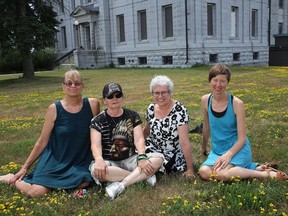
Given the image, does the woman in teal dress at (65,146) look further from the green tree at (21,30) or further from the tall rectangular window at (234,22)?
the tall rectangular window at (234,22)

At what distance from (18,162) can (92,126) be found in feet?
7.16

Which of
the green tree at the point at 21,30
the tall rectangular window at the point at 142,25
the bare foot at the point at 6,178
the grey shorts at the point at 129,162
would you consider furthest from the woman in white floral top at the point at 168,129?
the tall rectangular window at the point at 142,25

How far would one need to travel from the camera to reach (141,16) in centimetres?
3441

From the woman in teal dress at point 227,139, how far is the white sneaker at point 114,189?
1118 mm

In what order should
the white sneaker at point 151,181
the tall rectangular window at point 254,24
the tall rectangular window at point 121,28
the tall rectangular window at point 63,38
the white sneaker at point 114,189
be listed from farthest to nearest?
1. the tall rectangular window at point 63,38
2. the tall rectangular window at point 254,24
3. the tall rectangular window at point 121,28
4. the white sneaker at point 151,181
5. the white sneaker at point 114,189

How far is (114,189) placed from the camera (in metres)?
4.15

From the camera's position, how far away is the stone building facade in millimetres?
30312

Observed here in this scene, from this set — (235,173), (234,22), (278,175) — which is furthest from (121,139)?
(234,22)

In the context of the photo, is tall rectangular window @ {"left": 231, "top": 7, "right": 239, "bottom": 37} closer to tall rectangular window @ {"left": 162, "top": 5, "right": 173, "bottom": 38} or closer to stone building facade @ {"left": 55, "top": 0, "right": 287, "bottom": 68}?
stone building facade @ {"left": 55, "top": 0, "right": 287, "bottom": 68}

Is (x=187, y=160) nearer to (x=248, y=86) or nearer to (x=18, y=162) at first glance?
(x=18, y=162)

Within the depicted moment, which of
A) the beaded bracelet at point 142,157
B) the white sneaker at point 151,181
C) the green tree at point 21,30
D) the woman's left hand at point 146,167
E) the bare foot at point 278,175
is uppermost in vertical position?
the green tree at point 21,30

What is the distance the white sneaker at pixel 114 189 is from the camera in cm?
411

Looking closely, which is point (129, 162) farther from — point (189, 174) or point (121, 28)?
point (121, 28)

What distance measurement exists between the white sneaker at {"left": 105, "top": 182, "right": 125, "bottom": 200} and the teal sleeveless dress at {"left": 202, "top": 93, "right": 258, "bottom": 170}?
1238 millimetres
